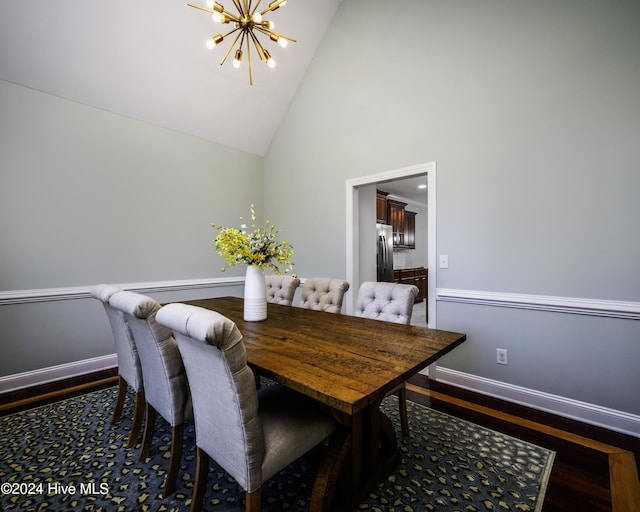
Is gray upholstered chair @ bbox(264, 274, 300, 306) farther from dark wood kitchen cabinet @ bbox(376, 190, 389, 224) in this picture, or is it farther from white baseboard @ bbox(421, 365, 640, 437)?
dark wood kitchen cabinet @ bbox(376, 190, 389, 224)

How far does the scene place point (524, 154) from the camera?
2.29 metres

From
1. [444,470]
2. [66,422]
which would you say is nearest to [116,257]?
[66,422]

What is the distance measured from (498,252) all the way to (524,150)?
2.62 feet

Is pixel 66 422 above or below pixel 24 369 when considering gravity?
below

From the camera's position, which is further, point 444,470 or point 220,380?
point 444,470

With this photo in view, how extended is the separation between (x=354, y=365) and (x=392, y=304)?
0.97 meters

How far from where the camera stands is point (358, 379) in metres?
1.07

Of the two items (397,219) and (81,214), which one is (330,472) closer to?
(81,214)

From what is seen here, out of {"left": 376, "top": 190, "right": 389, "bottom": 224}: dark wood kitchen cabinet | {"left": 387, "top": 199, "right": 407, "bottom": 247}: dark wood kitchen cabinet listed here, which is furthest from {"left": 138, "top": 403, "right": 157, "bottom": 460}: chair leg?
{"left": 387, "top": 199, "right": 407, "bottom": 247}: dark wood kitchen cabinet

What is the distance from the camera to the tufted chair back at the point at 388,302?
2016mm

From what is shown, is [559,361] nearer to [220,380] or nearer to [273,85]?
[220,380]

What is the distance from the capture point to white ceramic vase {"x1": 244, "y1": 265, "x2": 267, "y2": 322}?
202cm

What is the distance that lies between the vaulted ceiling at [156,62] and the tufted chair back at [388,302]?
298 cm

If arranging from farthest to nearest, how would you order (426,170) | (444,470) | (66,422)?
(426,170) → (66,422) → (444,470)
